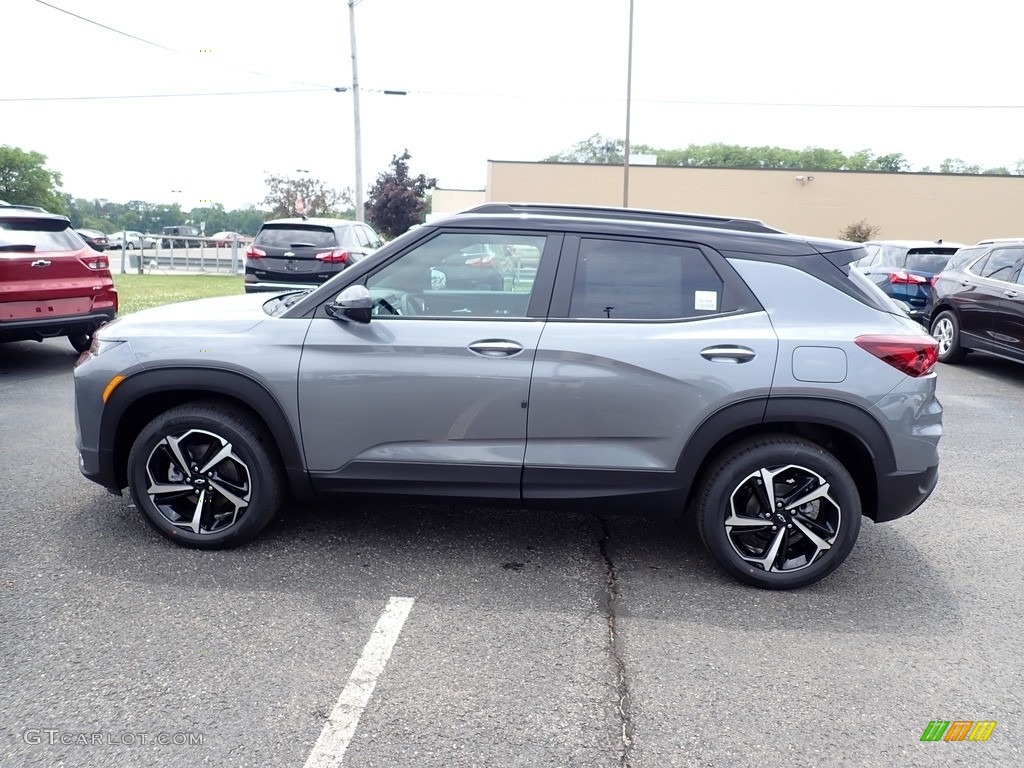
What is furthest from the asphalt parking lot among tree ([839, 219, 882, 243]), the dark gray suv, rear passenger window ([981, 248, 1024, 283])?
tree ([839, 219, 882, 243])

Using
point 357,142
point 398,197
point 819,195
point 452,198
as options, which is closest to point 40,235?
point 357,142

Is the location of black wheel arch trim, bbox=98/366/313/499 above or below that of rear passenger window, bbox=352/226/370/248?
below

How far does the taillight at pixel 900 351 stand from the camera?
363cm

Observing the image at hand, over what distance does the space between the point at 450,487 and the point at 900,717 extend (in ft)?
6.82

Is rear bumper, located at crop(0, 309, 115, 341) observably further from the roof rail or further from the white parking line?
the white parking line

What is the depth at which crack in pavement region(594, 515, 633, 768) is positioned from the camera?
2.65 meters

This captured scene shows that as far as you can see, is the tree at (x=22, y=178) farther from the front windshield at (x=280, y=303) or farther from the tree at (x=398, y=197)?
the front windshield at (x=280, y=303)

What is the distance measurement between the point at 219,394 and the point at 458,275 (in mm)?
1330

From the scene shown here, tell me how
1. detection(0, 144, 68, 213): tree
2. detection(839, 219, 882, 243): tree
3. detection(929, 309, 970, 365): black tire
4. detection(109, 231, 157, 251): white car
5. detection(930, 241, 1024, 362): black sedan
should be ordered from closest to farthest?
detection(930, 241, 1024, 362): black sedan
detection(929, 309, 970, 365): black tire
detection(109, 231, 157, 251): white car
detection(839, 219, 882, 243): tree
detection(0, 144, 68, 213): tree

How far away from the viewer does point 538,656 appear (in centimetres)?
314

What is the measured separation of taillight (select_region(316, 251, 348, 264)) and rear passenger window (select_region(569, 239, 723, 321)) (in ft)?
30.5

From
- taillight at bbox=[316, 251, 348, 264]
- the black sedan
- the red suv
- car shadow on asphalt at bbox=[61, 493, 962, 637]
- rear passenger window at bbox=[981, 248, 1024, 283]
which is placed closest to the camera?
car shadow on asphalt at bbox=[61, 493, 962, 637]

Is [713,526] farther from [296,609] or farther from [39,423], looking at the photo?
[39,423]

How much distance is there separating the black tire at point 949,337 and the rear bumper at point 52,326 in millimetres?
10220
